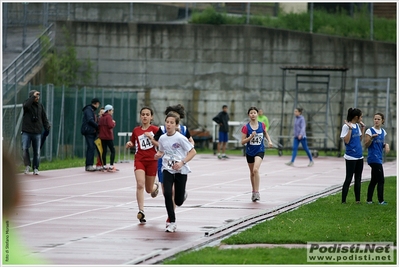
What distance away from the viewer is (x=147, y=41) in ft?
132

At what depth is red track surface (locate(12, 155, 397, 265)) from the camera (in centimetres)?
982

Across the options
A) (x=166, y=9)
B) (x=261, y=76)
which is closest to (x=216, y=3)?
(x=166, y=9)

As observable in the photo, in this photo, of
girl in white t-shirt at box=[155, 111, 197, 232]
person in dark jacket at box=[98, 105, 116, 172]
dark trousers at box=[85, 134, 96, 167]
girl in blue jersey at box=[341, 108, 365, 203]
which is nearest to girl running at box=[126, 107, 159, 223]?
girl in white t-shirt at box=[155, 111, 197, 232]

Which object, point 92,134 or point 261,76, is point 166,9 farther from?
point 92,134

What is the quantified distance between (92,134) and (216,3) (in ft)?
64.0

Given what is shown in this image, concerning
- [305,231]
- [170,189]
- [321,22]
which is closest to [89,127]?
[170,189]

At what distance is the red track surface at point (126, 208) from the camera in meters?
9.82

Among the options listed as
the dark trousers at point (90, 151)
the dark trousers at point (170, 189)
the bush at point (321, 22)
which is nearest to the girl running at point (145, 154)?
the dark trousers at point (170, 189)

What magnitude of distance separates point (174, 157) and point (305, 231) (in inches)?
75.9

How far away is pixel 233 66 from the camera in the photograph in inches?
1590

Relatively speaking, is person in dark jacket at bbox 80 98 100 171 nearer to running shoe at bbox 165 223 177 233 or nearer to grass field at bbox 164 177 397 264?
grass field at bbox 164 177 397 264

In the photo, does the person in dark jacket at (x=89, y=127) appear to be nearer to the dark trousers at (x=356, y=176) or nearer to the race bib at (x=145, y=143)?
the dark trousers at (x=356, y=176)

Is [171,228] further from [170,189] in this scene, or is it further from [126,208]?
[126,208]

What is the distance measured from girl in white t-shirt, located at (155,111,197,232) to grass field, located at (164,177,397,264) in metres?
1.09
